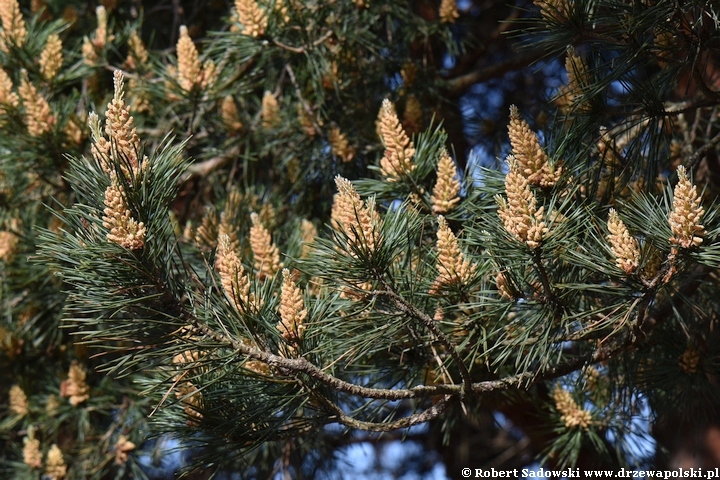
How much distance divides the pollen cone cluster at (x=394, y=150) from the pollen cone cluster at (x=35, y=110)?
0.71m

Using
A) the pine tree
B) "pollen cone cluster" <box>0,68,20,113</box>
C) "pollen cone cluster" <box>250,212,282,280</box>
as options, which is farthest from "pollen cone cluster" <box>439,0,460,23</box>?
"pollen cone cluster" <box>0,68,20,113</box>

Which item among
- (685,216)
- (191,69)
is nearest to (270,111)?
(191,69)

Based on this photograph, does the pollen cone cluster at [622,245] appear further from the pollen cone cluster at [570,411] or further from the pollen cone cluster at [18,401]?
the pollen cone cluster at [18,401]

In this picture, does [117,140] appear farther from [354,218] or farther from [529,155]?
[529,155]

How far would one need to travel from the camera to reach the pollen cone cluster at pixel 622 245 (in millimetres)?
950

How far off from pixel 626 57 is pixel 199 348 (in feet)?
2.26

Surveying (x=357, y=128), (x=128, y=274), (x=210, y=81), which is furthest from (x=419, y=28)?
(x=128, y=274)

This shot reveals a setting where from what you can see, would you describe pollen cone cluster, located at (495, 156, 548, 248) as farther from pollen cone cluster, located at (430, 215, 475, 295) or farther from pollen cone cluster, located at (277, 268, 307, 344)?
pollen cone cluster, located at (277, 268, 307, 344)

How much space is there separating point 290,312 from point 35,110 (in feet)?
2.73

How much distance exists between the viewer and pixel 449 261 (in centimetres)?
106

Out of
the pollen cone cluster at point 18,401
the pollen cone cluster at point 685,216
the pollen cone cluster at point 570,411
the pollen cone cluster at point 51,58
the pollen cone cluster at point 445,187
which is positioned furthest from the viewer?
the pollen cone cluster at point 18,401

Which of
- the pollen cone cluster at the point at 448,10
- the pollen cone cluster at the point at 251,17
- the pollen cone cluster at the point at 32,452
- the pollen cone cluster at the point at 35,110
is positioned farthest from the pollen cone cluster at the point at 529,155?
the pollen cone cluster at the point at 32,452

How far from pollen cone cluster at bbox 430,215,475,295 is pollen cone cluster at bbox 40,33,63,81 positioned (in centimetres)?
103

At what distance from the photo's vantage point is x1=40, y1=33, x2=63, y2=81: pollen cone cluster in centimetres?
170
